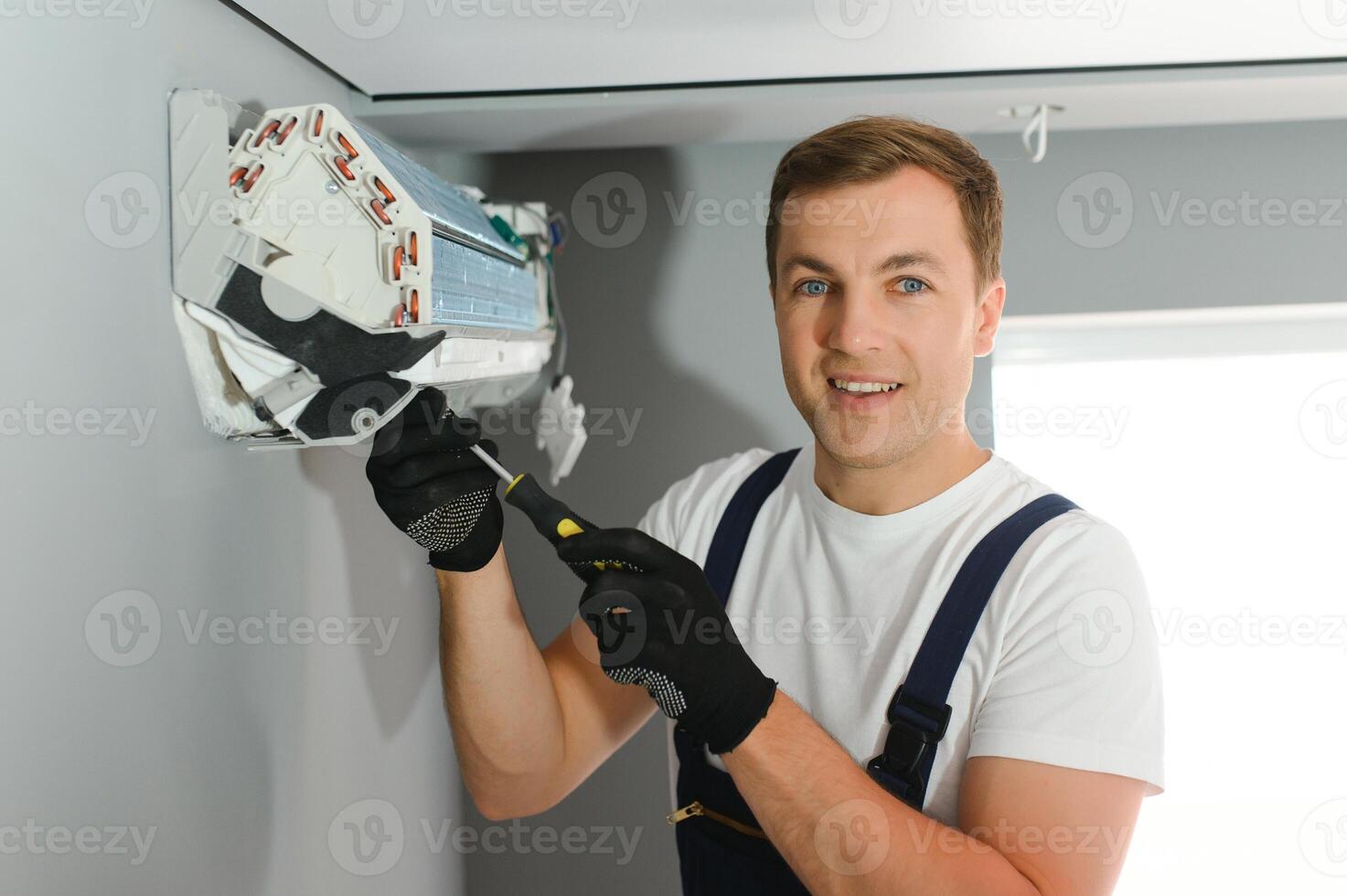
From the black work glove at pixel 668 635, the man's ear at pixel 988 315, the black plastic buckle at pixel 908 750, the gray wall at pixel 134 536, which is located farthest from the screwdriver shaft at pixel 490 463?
the man's ear at pixel 988 315

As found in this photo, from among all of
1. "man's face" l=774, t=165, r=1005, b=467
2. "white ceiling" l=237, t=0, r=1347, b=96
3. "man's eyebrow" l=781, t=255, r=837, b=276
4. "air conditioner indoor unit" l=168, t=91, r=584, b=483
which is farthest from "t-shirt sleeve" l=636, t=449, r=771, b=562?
"white ceiling" l=237, t=0, r=1347, b=96

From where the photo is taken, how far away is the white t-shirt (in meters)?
0.97

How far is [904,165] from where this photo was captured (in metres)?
1.13

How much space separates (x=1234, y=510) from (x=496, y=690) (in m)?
1.61

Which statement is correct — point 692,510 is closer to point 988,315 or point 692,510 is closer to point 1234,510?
point 988,315

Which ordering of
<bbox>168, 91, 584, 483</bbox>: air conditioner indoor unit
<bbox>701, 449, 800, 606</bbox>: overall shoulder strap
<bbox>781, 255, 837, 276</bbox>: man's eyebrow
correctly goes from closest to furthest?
1. <bbox>168, 91, 584, 483</bbox>: air conditioner indoor unit
2. <bbox>781, 255, 837, 276</bbox>: man's eyebrow
3. <bbox>701, 449, 800, 606</bbox>: overall shoulder strap

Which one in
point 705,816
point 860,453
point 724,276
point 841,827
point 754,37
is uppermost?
point 754,37

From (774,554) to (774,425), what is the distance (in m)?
0.61

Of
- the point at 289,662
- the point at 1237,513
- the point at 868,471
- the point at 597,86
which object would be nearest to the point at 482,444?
the point at 289,662

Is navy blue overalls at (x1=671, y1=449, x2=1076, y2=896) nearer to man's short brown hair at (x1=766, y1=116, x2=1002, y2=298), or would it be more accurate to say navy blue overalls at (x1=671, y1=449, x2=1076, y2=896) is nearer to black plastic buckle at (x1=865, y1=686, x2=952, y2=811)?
black plastic buckle at (x1=865, y1=686, x2=952, y2=811)

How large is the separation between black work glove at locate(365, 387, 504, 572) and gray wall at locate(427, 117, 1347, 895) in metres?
0.86

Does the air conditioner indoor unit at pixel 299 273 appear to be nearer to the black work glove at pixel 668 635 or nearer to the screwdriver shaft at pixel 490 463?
the screwdriver shaft at pixel 490 463

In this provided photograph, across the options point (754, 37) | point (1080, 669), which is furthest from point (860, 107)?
point (1080, 669)

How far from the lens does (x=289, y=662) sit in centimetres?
115
